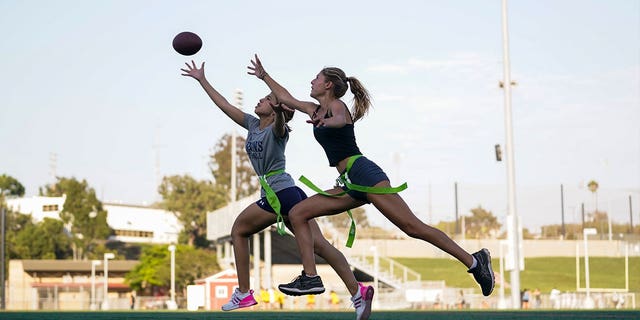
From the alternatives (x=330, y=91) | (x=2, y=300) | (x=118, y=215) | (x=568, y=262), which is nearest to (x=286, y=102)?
(x=330, y=91)

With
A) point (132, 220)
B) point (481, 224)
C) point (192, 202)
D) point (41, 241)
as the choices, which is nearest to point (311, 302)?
point (481, 224)

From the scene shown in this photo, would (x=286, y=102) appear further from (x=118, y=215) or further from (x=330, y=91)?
(x=118, y=215)

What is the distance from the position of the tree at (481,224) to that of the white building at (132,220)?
45.8 meters

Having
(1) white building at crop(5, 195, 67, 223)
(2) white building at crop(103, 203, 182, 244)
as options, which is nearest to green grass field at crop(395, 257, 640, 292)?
(2) white building at crop(103, 203, 182, 244)

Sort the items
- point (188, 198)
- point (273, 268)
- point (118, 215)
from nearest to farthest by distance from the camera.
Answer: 1. point (273, 268)
2. point (188, 198)
3. point (118, 215)

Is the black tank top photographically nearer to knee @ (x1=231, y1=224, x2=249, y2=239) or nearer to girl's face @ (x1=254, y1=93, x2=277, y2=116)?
girl's face @ (x1=254, y1=93, x2=277, y2=116)

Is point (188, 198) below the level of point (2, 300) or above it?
above

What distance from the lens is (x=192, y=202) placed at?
108m

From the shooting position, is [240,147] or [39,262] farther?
[240,147]

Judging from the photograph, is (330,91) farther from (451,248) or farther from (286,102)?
(451,248)

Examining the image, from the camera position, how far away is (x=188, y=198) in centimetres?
10875

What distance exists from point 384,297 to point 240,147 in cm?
5716

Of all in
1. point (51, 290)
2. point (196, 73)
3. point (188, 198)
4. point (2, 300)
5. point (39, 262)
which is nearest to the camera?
point (196, 73)

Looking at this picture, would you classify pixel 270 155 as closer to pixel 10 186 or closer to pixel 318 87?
pixel 318 87
